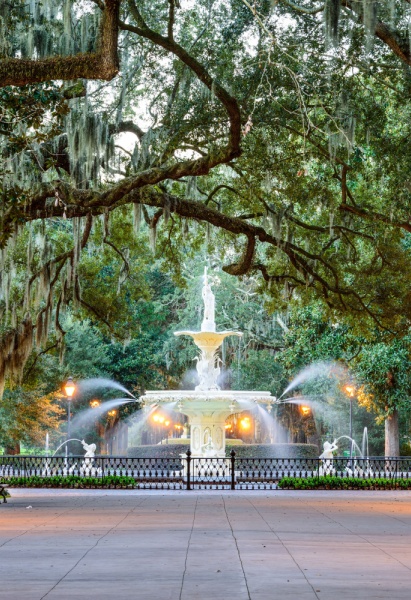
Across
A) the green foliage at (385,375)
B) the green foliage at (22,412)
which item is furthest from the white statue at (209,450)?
the green foliage at (22,412)

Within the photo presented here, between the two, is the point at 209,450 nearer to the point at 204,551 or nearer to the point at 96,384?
the point at 204,551

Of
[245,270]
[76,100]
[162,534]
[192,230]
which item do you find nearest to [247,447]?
[192,230]

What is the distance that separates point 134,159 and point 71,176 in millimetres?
1356

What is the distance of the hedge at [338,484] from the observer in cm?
2717

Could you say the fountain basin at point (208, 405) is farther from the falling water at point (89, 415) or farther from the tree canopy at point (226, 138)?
the falling water at point (89, 415)

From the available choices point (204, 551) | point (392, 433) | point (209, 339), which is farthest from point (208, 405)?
point (204, 551)

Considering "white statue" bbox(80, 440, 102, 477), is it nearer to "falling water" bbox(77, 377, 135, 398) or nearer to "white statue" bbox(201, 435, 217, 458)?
"white statue" bbox(201, 435, 217, 458)

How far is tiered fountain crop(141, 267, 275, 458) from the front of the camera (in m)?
31.1

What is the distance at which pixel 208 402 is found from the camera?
3139 centimetres

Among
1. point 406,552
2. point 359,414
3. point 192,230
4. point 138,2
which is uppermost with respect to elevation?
point 138,2

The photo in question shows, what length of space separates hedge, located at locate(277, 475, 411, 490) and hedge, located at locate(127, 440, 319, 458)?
11.2 m

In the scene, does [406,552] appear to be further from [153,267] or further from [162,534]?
[153,267]

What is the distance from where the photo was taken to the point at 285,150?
21.2 metres

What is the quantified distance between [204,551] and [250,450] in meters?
29.4
